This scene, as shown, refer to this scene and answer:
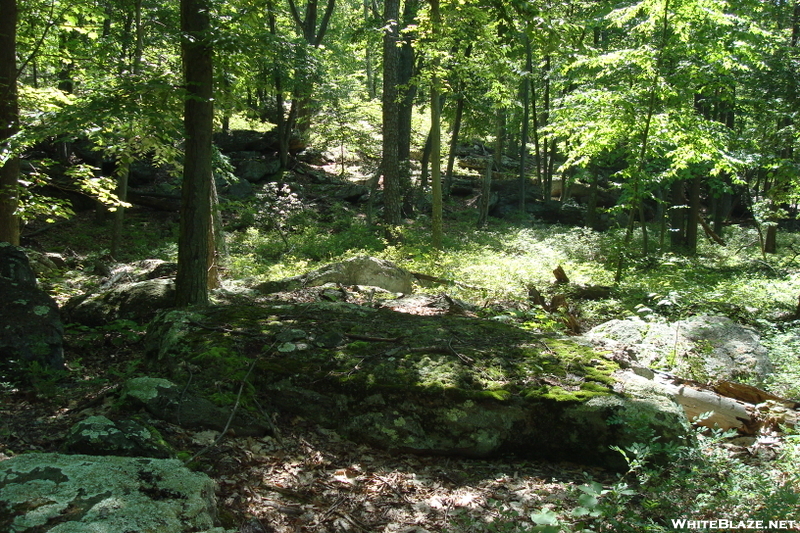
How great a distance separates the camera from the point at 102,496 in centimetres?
208

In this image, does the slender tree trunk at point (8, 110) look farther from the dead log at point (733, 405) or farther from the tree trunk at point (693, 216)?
the tree trunk at point (693, 216)

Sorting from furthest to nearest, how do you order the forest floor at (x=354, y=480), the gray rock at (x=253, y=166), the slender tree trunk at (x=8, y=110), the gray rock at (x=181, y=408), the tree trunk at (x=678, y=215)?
the gray rock at (x=253, y=166) < the tree trunk at (x=678, y=215) < the slender tree trunk at (x=8, y=110) < the gray rock at (x=181, y=408) < the forest floor at (x=354, y=480)

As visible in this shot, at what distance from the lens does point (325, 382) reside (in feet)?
12.9

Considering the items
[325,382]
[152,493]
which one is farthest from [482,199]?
[152,493]

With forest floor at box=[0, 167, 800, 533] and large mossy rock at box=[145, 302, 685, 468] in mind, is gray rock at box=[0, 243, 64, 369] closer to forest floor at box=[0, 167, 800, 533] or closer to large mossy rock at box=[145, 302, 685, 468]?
forest floor at box=[0, 167, 800, 533]

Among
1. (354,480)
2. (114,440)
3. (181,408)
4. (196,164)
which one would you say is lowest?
(354,480)

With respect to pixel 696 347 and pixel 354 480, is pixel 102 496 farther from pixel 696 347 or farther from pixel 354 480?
pixel 696 347

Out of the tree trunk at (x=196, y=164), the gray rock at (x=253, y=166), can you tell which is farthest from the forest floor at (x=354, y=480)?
the gray rock at (x=253, y=166)

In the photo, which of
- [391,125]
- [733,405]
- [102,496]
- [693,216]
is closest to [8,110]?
[102,496]

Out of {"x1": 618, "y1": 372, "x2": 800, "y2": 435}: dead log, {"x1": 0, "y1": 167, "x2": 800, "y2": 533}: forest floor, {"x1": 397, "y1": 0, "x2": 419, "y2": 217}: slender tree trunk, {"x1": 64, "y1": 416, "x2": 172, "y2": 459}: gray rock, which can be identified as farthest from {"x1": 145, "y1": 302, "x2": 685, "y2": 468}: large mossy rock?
{"x1": 397, "y1": 0, "x2": 419, "y2": 217}: slender tree trunk

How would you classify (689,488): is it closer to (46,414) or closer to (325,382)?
(325,382)

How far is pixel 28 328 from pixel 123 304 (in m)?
1.95

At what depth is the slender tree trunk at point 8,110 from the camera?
6.98 m

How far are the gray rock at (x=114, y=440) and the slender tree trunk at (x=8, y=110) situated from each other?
5865 mm
